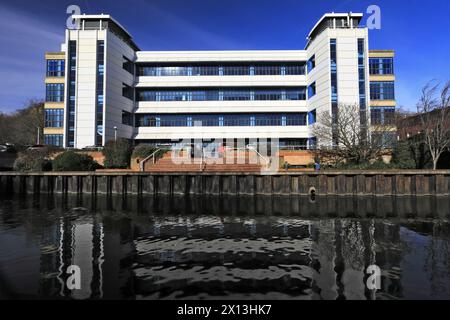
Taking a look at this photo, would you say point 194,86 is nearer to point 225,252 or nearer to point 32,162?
point 32,162

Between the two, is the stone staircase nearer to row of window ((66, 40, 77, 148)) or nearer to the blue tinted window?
row of window ((66, 40, 77, 148))

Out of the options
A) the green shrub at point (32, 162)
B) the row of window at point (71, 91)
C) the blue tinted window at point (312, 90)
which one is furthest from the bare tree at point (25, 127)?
the blue tinted window at point (312, 90)

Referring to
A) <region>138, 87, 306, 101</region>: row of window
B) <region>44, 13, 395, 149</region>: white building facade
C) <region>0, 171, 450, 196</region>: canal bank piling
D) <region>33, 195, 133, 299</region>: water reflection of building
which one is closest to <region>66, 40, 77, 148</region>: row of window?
<region>44, 13, 395, 149</region>: white building facade

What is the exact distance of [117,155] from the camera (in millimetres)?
33031

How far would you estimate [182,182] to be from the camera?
2611cm

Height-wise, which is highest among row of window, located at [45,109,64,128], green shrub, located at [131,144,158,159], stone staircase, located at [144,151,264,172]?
row of window, located at [45,109,64,128]

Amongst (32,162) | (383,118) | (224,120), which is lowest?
(32,162)

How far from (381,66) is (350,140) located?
3655 cm

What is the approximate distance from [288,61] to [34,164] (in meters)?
48.2

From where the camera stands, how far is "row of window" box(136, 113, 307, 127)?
199 feet

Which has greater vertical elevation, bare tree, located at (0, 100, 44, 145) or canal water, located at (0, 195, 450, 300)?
bare tree, located at (0, 100, 44, 145)

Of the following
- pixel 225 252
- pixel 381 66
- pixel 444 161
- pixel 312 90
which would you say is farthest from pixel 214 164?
pixel 381 66

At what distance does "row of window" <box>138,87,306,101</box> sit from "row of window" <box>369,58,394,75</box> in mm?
13673

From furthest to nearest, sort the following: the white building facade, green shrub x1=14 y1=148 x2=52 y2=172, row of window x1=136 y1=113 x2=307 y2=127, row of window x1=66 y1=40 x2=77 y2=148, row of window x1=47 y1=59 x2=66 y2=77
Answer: row of window x1=136 y1=113 x2=307 y2=127 < row of window x1=47 y1=59 x2=66 y2=77 < the white building facade < row of window x1=66 y1=40 x2=77 y2=148 < green shrub x1=14 y1=148 x2=52 y2=172
